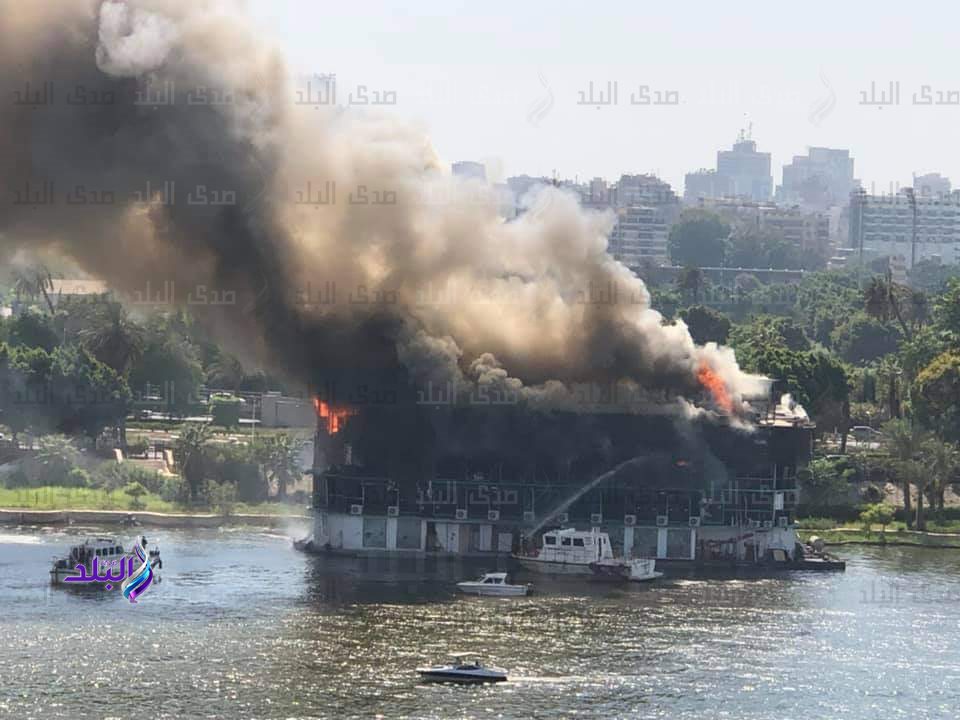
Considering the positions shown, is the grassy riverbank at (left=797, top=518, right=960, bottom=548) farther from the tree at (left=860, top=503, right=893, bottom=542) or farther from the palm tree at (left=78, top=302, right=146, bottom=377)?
the palm tree at (left=78, top=302, right=146, bottom=377)

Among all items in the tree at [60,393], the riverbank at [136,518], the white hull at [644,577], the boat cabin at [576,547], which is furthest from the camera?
the tree at [60,393]

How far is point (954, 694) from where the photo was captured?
9056 cm

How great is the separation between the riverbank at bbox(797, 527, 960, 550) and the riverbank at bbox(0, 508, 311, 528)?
1370 inches

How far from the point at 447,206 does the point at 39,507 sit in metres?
36.8

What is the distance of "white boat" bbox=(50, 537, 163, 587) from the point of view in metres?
111

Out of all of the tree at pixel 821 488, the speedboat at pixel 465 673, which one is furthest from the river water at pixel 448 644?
the tree at pixel 821 488

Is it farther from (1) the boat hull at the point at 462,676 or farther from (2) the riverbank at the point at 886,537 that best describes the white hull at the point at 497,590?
(2) the riverbank at the point at 886,537

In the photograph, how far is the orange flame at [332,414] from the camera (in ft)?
416

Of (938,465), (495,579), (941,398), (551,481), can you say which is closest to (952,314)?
(941,398)

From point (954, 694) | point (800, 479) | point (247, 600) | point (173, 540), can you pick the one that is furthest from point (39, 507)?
point (954, 694)

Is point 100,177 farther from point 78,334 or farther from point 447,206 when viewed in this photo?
point 78,334

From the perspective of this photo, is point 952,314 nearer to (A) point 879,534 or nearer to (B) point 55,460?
(A) point 879,534

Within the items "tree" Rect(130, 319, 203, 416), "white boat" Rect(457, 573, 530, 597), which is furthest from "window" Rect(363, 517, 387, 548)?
"tree" Rect(130, 319, 203, 416)

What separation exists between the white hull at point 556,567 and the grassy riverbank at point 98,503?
2869cm
